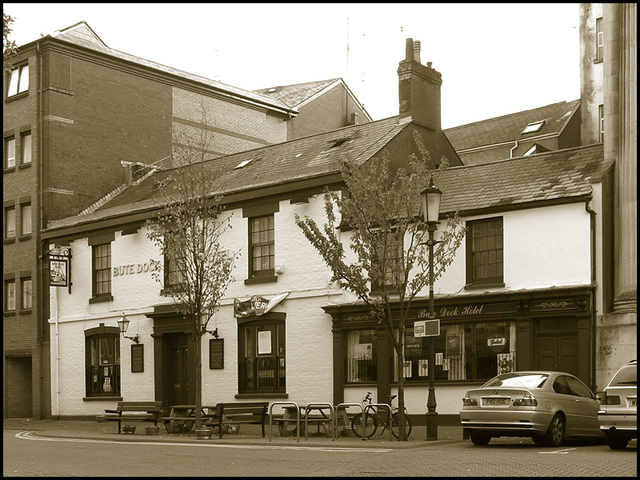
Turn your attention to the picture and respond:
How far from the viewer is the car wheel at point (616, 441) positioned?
1638 centimetres

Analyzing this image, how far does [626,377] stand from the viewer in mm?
16562

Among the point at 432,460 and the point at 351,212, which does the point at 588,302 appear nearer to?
the point at 351,212

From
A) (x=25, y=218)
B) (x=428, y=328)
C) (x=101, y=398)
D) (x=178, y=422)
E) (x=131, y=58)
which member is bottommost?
(x=101, y=398)

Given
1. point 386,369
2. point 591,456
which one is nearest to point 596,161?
point 386,369

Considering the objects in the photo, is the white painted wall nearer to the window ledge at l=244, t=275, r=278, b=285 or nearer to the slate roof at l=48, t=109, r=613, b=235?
the window ledge at l=244, t=275, r=278, b=285

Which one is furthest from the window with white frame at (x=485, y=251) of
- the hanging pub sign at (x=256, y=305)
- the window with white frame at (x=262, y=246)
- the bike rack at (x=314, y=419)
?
the window with white frame at (x=262, y=246)

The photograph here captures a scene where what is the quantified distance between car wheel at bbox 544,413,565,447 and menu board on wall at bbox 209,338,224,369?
13420 millimetres

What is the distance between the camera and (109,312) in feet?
108

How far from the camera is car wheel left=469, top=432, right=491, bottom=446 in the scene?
59.9ft

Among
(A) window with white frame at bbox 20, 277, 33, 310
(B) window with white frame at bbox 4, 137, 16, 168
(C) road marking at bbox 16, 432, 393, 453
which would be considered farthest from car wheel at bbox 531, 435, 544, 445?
(B) window with white frame at bbox 4, 137, 16, 168

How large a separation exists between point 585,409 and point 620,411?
2597mm

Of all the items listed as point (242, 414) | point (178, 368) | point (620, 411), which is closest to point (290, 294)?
point (242, 414)

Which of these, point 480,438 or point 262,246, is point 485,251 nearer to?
point 480,438

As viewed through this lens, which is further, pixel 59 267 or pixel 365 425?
pixel 59 267
